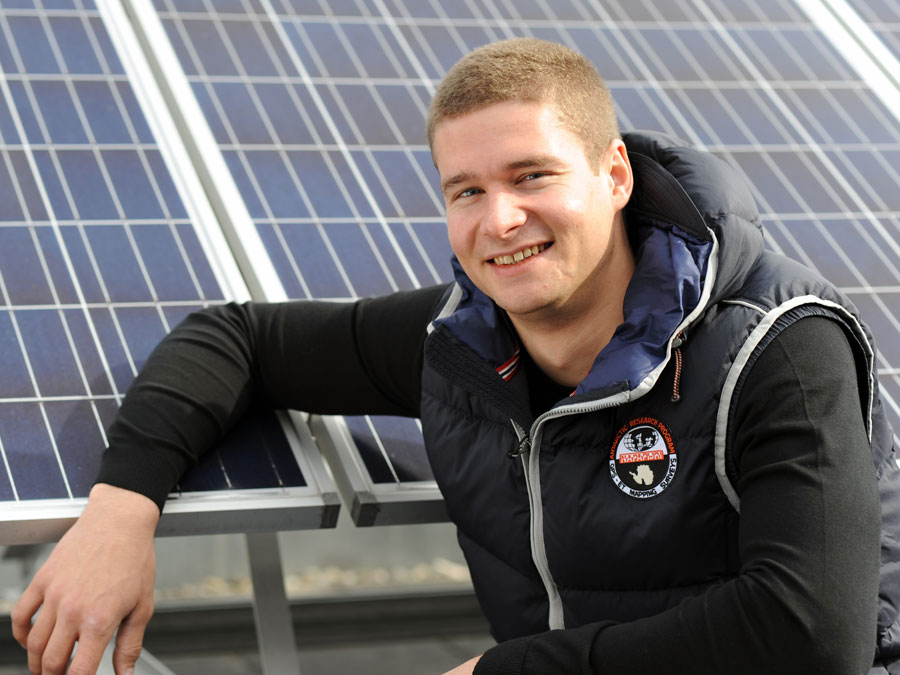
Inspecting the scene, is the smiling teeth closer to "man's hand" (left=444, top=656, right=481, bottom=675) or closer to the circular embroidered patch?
the circular embroidered patch

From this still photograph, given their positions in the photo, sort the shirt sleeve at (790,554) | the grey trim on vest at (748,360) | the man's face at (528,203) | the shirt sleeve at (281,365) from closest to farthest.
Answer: the shirt sleeve at (790,554)
the grey trim on vest at (748,360)
the man's face at (528,203)
the shirt sleeve at (281,365)

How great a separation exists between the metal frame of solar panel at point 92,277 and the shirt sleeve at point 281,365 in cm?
9

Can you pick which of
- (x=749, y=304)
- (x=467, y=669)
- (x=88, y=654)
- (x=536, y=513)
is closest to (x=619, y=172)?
(x=749, y=304)

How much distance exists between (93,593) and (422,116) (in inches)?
75.9

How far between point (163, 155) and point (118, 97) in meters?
0.32

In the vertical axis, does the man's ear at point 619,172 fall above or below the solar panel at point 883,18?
below

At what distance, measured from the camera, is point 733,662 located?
1909 millimetres

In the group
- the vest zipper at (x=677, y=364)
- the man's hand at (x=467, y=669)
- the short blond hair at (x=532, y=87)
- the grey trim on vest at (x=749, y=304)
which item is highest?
the short blond hair at (x=532, y=87)

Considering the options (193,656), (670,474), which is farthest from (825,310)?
(193,656)

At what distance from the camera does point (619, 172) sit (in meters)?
2.36

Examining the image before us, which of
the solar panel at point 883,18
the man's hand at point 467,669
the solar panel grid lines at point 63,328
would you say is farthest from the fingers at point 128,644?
the solar panel at point 883,18

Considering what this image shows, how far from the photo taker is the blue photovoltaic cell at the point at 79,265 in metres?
2.63

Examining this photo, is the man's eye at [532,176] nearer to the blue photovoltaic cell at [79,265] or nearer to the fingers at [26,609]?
the blue photovoltaic cell at [79,265]

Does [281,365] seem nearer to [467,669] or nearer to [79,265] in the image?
[79,265]
